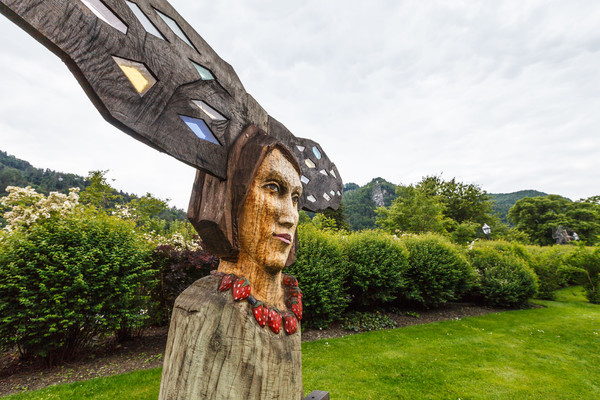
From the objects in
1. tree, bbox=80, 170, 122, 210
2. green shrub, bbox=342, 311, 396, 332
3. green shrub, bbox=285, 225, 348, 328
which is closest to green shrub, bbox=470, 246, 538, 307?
green shrub, bbox=342, 311, 396, 332

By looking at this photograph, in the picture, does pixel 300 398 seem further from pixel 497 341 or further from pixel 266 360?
pixel 497 341

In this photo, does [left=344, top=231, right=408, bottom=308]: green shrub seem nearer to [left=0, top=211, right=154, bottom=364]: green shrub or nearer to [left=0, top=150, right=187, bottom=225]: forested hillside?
[left=0, top=211, right=154, bottom=364]: green shrub

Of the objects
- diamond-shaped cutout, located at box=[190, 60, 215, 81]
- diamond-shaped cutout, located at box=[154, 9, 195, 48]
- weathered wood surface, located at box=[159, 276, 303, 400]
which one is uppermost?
diamond-shaped cutout, located at box=[154, 9, 195, 48]

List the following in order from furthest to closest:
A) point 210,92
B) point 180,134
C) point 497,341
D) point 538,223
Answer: point 538,223, point 497,341, point 210,92, point 180,134

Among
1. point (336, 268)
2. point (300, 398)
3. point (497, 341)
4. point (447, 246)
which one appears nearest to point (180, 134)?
point (300, 398)

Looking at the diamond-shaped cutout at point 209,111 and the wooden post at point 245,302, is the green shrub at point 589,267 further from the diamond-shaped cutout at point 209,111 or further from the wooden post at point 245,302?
the diamond-shaped cutout at point 209,111

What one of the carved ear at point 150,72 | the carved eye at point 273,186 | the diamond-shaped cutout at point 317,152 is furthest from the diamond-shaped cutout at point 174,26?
the diamond-shaped cutout at point 317,152

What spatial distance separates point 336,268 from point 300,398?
616 cm

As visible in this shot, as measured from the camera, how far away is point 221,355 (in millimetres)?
1519

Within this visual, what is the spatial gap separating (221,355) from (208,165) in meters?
1.05

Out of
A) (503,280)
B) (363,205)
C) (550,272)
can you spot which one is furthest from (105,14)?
(363,205)

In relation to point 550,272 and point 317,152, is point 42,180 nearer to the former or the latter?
point 317,152

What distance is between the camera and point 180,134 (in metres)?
1.51

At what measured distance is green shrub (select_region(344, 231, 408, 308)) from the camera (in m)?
8.27
